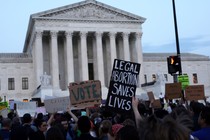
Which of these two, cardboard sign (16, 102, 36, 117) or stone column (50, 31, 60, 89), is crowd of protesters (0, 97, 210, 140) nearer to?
cardboard sign (16, 102, 36, 117)

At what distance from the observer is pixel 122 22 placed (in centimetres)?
5534

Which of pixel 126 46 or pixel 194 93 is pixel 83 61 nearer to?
pixel 126 46

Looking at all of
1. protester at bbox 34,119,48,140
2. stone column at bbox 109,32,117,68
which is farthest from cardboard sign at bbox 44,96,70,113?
stone column at bbox 109,32,117,68

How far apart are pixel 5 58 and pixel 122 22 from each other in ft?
68.5

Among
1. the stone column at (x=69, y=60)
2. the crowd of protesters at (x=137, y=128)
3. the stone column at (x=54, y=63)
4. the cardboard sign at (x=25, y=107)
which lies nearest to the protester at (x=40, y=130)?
the crowd of protesters at (x=137, y=128)

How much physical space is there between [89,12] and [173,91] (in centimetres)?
4229

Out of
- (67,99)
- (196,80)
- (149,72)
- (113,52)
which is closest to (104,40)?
(113,52)

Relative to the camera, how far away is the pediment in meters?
52.0

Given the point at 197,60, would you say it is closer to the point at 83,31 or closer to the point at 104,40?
the point at 104,40

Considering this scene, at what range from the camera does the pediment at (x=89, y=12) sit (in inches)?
2048

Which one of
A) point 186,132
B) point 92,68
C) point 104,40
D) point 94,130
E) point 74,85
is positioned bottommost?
point 94,130

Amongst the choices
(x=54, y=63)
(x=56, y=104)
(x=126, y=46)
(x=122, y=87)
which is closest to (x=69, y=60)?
(x=54, y=63)

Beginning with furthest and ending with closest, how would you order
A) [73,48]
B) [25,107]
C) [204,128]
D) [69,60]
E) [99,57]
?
[73,48] → [99,57] → [69,60] → [25,107] → [204,128]

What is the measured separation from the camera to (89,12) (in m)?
54.0
